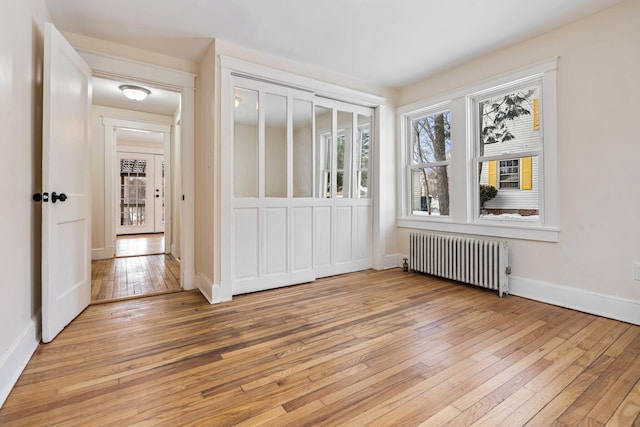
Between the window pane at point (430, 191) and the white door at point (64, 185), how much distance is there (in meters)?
3.73

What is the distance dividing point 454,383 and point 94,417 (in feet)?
5.68

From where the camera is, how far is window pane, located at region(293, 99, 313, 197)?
3578mm

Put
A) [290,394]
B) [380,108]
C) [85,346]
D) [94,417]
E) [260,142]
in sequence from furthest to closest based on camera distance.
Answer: [380,108] < [260,142] < [85,346] < [290,394] < [94,417]

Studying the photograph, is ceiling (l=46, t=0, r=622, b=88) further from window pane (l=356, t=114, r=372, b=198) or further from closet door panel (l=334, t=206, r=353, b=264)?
closet door panel (l=334, t=206, r=353, b=264)

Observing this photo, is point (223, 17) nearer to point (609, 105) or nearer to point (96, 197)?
point (609, 105)

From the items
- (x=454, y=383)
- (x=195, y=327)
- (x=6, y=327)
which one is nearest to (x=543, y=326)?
(x=454, y=383)

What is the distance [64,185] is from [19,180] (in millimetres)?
424

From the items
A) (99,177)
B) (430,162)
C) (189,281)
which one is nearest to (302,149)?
(430,162)

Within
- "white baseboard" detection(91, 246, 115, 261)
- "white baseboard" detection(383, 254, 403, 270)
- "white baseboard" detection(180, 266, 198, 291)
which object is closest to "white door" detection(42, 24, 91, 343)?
"white baseboard" detection(180, 266, 198, 291)

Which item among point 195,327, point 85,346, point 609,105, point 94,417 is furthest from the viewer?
point 609,105

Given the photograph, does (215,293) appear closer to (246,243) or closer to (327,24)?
(246,243)

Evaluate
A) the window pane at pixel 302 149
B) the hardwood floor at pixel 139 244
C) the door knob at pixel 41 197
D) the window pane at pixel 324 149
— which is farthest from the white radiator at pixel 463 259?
the hardwood floor at pixel 139 244

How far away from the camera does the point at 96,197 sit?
5191 millimetres

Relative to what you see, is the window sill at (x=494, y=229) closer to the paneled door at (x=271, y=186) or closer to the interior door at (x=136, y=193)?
the paneled door at (x=271, y=186)
